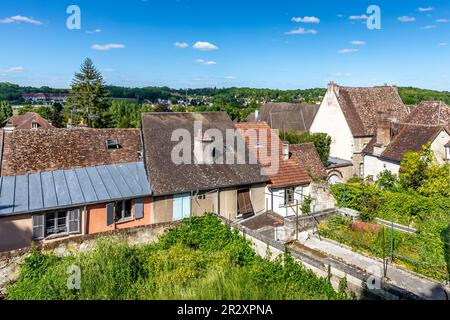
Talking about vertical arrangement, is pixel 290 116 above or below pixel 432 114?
above

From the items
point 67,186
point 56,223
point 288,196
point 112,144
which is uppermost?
point 112,144

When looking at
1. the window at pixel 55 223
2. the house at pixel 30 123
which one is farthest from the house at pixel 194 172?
the house at pixel 30 123

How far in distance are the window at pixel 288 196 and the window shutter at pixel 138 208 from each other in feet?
28.0

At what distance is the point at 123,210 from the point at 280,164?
32.3 ft

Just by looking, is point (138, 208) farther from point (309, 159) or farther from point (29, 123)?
point (29, 123)

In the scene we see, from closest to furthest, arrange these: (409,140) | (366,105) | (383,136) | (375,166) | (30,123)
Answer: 1. (409,140)
2. (383,136)
3. (375,166)
4. (366,105)
5. (30,123)

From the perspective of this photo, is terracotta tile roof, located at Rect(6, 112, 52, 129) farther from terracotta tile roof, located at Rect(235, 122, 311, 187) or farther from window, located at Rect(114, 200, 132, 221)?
window, located at Rect(114, 200, 132, 221)

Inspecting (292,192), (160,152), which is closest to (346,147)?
(292,192)

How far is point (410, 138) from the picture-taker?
26062 millimetres

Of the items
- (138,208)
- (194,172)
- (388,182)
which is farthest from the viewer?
(388,182)

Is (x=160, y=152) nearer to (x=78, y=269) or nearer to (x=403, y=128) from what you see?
(x=78, y=269)

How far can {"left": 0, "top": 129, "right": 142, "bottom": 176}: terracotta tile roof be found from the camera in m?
16.3

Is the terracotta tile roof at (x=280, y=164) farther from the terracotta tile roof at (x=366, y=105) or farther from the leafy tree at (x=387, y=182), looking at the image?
the terracotta tile roof at (x=366, y=105)

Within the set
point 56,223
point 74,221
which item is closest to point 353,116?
point 74,221
